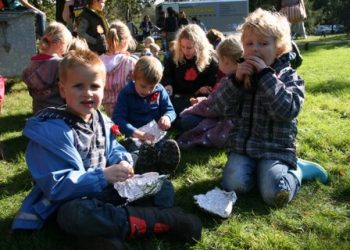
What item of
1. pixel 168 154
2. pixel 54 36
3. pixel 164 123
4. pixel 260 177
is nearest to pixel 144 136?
pixel 164 123

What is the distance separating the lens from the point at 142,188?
2.61 meters

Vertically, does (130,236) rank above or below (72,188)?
below

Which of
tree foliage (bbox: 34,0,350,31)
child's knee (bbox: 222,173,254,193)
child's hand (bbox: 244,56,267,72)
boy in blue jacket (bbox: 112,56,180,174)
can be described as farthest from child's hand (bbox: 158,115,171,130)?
tree foliage (bbox: 34,0,350,31)

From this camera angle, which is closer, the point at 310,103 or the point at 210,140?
the point at 210,140

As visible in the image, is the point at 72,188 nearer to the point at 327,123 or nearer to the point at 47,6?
the point at 327,123

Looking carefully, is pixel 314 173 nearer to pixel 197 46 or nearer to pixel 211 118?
pixel 211 118

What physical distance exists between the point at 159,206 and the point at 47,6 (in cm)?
2005

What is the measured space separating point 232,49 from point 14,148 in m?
2.36

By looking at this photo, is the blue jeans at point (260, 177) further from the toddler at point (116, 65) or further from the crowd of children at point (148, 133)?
the toddler at point (116, 65)

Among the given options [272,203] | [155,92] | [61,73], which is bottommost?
[272,203]

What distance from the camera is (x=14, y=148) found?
4.59m

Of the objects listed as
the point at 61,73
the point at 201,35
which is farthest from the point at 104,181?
the point at 201,35

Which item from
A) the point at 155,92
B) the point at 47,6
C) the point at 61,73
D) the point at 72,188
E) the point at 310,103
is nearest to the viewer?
the point at 72,188

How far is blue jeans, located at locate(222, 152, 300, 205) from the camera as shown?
10.1ft
